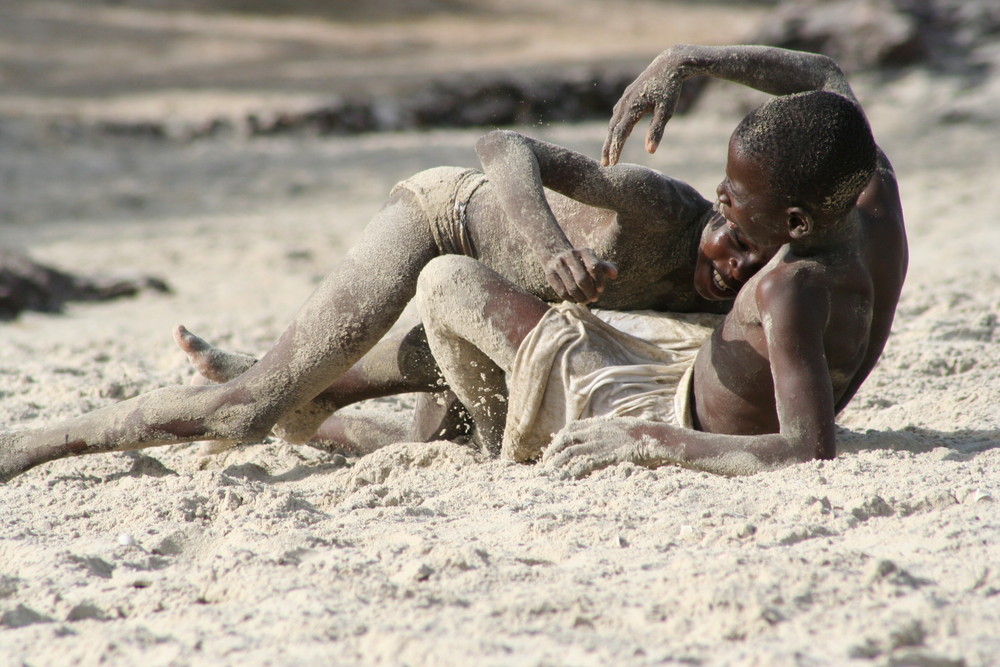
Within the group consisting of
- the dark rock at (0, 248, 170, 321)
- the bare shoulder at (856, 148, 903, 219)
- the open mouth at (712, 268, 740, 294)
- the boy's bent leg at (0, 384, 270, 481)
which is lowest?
the dark rock at (0, 248, 170, 321)

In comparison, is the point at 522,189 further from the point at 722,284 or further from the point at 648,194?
the point at 722,284

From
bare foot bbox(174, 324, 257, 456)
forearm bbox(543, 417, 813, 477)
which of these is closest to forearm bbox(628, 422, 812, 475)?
forearm bbox(543, 417, 813, 477)

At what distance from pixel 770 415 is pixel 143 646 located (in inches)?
57.9

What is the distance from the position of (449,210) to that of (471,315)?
1.16ft

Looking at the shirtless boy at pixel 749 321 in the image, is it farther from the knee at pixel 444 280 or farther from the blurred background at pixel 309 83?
the blurred background at pixel 309 83

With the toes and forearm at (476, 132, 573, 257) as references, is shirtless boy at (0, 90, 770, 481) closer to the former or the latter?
forearm at (476, 132, 573, 257)

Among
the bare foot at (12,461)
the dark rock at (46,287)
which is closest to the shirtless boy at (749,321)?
the bare foot at (12,461)

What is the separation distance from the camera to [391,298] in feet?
9.12

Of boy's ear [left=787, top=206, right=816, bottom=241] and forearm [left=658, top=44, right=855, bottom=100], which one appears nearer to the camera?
boy's ear [left=787, top=206, right=816, bottom=241]

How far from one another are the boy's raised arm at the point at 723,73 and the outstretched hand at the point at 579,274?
0.60 meters

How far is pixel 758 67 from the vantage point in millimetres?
2871

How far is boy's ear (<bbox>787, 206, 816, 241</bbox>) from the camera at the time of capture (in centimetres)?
232

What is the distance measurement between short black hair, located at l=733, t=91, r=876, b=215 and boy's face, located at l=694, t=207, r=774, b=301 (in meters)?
0.24

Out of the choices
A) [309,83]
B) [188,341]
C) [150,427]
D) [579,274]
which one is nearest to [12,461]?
[150,427]
